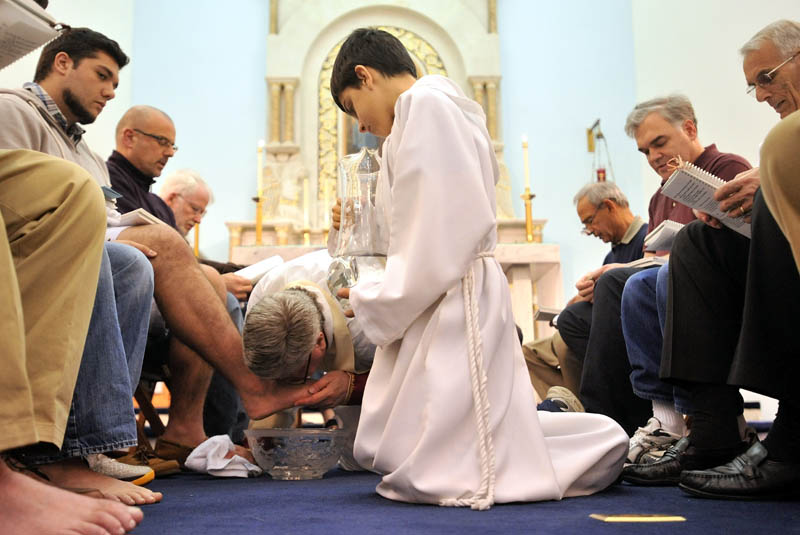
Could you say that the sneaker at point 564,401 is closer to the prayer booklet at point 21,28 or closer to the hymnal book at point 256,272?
the hymnal book at point 256,272

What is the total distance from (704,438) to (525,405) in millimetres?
563

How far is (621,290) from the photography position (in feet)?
10.6

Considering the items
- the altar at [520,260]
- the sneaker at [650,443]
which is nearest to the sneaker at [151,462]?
the sneaker at [650,443]

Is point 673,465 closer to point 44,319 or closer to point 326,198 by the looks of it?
point 44,319

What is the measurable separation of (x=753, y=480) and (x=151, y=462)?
1817 mm

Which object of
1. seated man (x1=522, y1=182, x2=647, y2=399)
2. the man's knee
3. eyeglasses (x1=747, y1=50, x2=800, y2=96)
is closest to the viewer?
eyeglasses (x1=747, y1=50, x2=800, y2=96)

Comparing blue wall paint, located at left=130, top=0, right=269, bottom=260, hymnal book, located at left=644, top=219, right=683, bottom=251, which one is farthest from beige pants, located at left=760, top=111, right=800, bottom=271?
blue wall paint, located at left=130, top=0, right=269, bottom=260

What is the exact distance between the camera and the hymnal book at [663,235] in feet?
9.66

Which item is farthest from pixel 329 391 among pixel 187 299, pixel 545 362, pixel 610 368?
pixel 545 362

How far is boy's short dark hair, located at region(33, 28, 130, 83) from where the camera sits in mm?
3250

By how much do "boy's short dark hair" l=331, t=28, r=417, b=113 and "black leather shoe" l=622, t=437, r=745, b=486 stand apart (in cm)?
137

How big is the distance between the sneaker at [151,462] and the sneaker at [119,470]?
33cm

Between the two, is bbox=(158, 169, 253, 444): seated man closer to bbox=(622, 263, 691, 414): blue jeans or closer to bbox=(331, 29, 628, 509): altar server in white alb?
bbox=(331, 29, 628, 509): altar server in white alb

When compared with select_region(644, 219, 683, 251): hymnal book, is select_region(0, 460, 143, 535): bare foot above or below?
below
